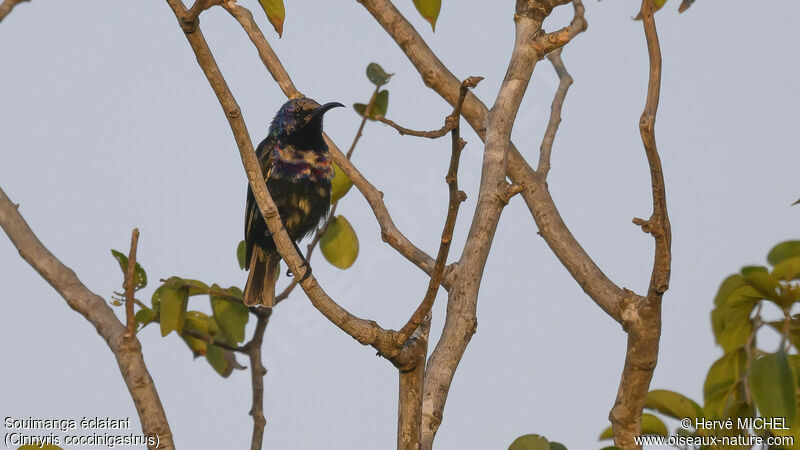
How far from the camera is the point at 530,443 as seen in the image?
2951 mm

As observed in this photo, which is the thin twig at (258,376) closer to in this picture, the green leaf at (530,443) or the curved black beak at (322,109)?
the curved black beak at (322,109)

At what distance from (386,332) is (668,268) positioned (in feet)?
3.34

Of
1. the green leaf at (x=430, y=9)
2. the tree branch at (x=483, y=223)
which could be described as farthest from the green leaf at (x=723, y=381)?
the green leaf at (x=430, y=9)

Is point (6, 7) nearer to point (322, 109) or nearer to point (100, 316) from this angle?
point (100, 316)

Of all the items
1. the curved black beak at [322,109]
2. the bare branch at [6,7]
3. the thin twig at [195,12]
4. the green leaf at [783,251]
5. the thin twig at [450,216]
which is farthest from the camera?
the curved black beak at [322,109]

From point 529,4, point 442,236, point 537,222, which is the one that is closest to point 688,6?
point 529,4

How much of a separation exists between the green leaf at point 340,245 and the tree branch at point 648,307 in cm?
156

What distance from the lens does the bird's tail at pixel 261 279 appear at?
508 cm

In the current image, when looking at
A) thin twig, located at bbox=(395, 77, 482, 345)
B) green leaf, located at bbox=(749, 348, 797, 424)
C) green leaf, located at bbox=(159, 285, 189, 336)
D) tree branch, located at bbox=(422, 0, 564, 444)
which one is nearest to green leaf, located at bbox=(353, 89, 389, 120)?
tree branch, located at bbox=(422, 0, 564, 444)

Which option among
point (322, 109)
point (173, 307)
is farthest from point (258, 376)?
point (322, 109)

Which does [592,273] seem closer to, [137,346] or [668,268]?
[668,268]

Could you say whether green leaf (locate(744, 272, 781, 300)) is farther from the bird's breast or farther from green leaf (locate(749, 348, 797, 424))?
the bird's breast

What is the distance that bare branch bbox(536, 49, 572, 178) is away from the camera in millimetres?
4426

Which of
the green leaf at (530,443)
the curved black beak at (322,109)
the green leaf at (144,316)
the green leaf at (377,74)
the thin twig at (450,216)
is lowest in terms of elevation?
the green leaf at (530,443)
